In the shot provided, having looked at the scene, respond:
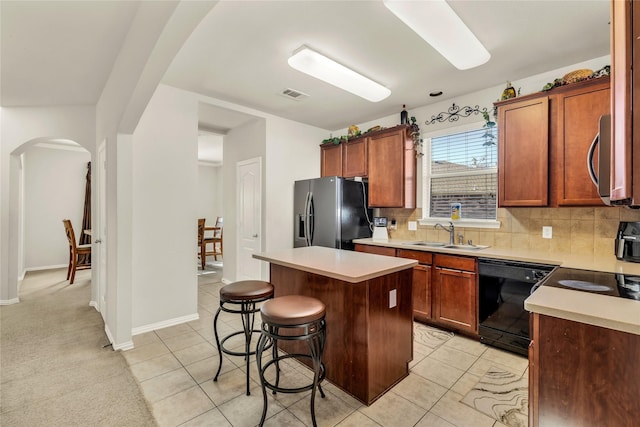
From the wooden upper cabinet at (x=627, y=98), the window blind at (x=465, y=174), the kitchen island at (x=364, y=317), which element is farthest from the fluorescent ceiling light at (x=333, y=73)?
the wooden upper cabinet at (x=627, y=98)

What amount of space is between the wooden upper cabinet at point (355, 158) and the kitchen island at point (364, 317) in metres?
2.15

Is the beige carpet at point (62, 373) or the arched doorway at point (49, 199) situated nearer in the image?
the beige carpet at point (62, 373)

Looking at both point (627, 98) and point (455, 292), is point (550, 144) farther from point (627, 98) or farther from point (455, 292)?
point (627, 98)

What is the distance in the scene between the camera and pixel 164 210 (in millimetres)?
3211

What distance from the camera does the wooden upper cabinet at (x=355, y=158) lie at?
4227mm

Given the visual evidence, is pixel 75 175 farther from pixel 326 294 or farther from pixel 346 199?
pixel 326 294

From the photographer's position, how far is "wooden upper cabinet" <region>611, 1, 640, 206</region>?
795 mm

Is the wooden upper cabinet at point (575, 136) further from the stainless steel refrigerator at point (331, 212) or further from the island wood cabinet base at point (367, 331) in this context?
the stainless steel refrigerator at point (331, 212)

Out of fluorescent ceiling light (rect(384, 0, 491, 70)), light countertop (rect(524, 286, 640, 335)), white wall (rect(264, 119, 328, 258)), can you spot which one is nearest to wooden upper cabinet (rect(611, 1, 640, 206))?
light countertop (rect(524, 286, 640, 335))

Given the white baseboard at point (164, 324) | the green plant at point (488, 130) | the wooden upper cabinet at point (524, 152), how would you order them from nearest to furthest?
the wooden upper cabinet at point (524, 152)
the white baseboard at point (164, 324)
the green plant at point (488, 130)

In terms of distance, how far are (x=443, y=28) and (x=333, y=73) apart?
3.31ft

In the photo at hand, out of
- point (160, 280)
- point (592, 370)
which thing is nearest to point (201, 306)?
point (160, 280)

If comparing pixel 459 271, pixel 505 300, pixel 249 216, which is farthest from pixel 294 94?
pixel 505 300

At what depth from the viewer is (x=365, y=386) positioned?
1929mm
